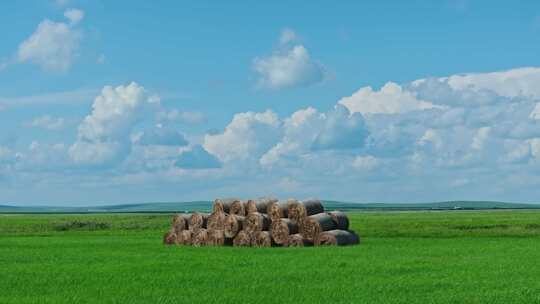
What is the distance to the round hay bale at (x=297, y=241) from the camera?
29641mm

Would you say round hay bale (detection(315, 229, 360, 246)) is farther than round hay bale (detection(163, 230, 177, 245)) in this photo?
No

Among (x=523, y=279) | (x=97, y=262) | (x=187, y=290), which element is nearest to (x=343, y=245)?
(x=97, y=262)

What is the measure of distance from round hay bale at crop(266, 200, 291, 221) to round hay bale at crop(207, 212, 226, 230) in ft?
6.54

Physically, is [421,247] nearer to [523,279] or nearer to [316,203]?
[316,203]

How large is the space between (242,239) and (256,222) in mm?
898

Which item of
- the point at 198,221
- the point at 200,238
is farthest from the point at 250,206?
the point at 198,221

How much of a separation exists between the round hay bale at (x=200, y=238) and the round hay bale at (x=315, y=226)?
4.23 meters

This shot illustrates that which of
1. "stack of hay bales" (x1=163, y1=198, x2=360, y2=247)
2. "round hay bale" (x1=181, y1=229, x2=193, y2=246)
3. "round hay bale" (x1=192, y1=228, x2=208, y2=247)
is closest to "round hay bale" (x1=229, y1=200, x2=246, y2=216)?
"stack of hay bales" (x1=163, y1=198, x2=360, y2=247)

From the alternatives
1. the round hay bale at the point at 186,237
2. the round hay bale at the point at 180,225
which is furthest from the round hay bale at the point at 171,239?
the round hay bale at the point at 186,237

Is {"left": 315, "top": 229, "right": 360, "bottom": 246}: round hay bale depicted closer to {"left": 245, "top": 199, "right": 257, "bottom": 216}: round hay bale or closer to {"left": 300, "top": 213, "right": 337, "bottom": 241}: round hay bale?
{"left": 300, "top": 213, "right": 337, "bottom": 241}: round hay bale

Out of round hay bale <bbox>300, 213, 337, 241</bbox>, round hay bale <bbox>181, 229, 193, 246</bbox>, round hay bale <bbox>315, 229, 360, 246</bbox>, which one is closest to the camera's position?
round hay bale <bbox>315, 229, 360, 246</bbox>

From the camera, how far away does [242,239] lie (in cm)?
3081

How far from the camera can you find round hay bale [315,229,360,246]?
29.5 meters

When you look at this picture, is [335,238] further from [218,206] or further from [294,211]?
[218,206]
